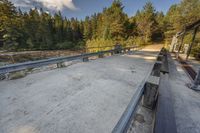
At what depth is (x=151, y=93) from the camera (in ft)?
7.54

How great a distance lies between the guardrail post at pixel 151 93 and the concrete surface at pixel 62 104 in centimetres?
45

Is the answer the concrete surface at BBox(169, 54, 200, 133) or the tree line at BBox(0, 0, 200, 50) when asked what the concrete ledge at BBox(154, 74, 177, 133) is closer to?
the concrete surface at BBox(169, 54, 200, 133)

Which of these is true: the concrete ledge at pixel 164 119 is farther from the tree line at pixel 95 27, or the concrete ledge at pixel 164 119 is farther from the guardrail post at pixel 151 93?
the tree line at pixel 95 27

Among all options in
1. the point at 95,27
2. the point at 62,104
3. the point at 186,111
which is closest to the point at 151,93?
the point at 186,111

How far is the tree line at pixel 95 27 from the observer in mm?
23494

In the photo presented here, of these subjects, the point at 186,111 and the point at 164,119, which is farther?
the point at 186,111

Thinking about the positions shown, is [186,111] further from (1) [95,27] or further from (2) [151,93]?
(1) [95,27]

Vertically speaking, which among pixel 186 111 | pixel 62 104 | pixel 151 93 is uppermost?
pixel 151 93

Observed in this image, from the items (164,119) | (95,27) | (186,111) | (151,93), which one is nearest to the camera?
(164,119)

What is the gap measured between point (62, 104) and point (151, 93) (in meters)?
1.99

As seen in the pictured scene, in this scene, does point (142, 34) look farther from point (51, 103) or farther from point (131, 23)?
point (51, 103)

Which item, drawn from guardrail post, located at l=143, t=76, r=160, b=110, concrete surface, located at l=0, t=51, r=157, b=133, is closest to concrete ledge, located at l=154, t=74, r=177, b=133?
guardrail post, located at l=143, t=76, r=160, b=110

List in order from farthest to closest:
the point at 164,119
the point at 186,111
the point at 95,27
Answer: the point at 95,27, the point at 186,111, the point at 164,119

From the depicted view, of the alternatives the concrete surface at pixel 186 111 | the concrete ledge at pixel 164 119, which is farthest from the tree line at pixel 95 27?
the concrete ledge at pixel 164 119
